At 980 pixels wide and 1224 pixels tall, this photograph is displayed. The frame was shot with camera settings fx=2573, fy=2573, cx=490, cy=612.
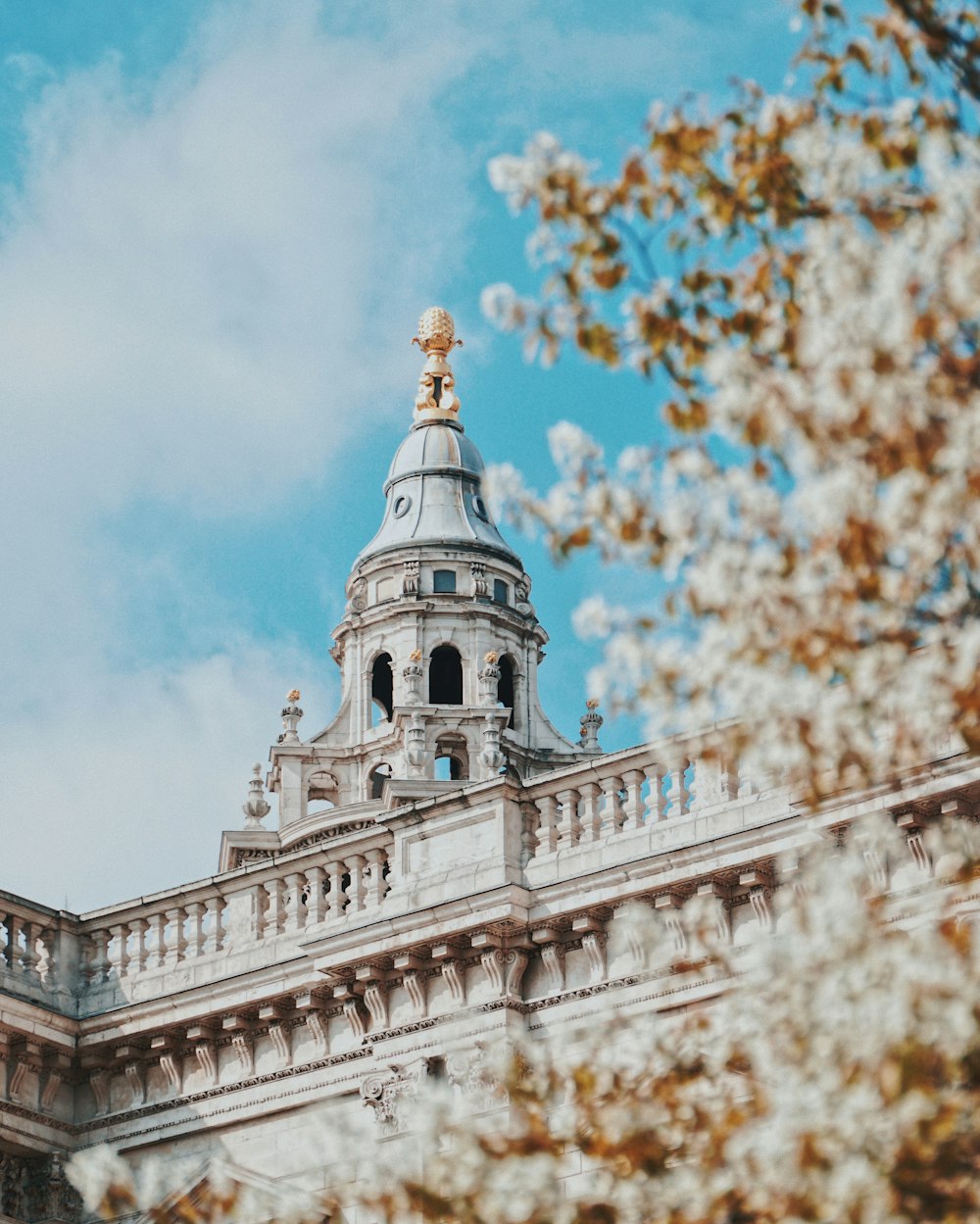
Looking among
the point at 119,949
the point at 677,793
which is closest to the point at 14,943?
→ the point at 119,949

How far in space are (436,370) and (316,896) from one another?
35.6 m

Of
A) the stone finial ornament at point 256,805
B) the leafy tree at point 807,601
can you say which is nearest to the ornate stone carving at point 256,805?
the stone finial ornament at point 256,805

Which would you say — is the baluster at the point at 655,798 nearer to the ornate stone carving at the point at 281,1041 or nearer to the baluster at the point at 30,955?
the ornate stone carving at the point at 281,1041

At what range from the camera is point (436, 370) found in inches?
2362

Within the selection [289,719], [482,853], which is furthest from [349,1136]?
[289,719]

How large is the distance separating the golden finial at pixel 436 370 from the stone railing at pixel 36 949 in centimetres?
3343

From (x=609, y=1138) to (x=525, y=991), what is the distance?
1095 cm

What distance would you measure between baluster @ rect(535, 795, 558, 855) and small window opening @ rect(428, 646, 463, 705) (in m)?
34.0

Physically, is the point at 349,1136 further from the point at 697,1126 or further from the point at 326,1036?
the point at 326,1036

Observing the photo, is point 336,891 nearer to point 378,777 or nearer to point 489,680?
point 489,680

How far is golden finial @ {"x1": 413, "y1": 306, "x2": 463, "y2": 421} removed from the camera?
59062 mm

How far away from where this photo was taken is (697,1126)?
12.4 metres

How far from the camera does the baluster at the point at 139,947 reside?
26656mm

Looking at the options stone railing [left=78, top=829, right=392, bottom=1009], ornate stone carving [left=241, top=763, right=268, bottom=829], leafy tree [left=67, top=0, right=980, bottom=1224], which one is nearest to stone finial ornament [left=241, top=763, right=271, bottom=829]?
ornate stone carving [left=241, top=763, right=268, bottom=829]
